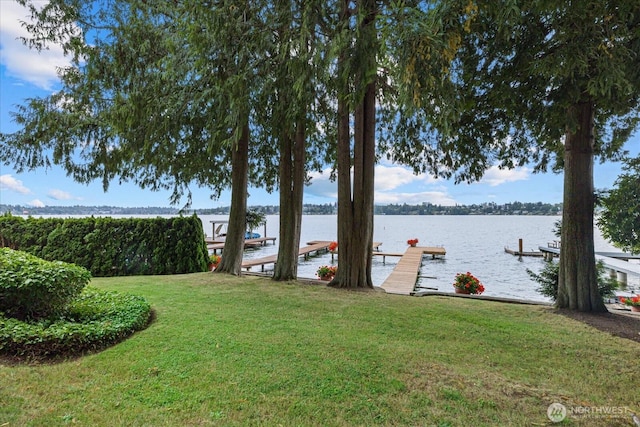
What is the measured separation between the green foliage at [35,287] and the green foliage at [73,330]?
0.50ft

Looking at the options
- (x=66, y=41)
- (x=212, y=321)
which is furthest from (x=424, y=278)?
(x=66, y=41)

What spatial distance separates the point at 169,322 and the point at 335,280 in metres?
3.50

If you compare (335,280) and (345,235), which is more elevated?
(345,235)

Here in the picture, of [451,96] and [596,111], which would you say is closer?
[451,96]

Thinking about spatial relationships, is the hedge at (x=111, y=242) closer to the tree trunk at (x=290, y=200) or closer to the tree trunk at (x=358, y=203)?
the tree trunk at (x=290, y=200)

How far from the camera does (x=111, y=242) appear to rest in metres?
8.19

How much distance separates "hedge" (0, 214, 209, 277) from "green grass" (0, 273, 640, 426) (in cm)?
429

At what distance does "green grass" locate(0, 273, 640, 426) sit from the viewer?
2.19 m

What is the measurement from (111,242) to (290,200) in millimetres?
4660

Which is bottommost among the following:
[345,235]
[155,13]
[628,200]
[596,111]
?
[345,235]

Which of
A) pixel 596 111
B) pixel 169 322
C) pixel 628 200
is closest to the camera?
pixel 169 322

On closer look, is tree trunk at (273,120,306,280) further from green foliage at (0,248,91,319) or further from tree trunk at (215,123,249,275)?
green foliage at (0,248,91,319)

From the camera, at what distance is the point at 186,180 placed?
27.5ft

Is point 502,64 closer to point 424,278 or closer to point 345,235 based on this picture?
point 345,235
